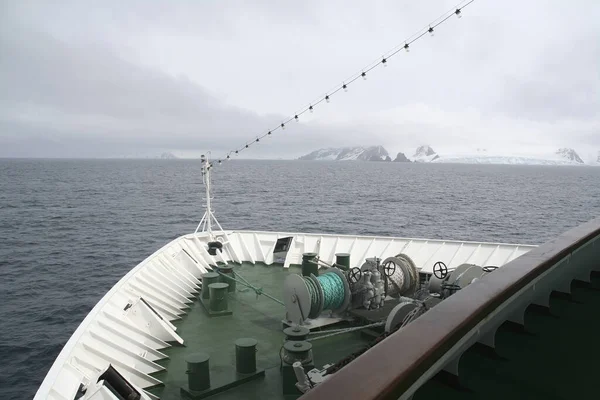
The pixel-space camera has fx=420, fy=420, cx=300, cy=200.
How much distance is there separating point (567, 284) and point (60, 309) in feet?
77.7

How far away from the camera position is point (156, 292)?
12.0m

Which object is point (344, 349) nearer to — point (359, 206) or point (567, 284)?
point (567, 284)

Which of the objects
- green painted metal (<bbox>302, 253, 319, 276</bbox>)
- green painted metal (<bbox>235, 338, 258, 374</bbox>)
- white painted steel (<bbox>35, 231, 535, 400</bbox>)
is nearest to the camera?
white painted steel (<bbox>35, 231, 535, 400</bbox>)

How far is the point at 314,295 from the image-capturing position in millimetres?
10117

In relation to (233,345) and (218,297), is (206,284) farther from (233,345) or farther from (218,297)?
(233,345)

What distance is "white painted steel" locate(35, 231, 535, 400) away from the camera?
7.92 meters

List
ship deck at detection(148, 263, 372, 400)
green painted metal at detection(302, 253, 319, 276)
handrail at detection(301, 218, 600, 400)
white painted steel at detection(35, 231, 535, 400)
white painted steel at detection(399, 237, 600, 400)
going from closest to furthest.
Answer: handrail at detection(301, 218, 600, 400)
white painted steel at detection(399, 237, 600, 400)
white painted steel at detection(35, 231, 535, 400)
ship deck at detection(148, 263, 372, 400)
green painted metal at detection(302, 253, 319, 276)

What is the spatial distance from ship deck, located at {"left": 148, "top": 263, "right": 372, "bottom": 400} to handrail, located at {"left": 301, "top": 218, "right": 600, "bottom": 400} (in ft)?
19.7

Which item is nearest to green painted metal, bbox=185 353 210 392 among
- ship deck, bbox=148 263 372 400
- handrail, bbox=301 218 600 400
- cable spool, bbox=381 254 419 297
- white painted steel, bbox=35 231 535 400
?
ship deck, bbox=148 263 372 400

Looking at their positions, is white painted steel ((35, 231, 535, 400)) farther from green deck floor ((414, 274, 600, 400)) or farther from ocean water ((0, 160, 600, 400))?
ocean water ((0, 160, 600, 400))

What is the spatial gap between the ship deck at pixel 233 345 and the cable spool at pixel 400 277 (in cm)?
191

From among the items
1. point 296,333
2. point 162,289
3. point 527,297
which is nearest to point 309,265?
point 162,289

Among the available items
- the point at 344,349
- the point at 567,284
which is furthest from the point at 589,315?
the point at 344,349

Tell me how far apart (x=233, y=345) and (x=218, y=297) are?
2.11m
